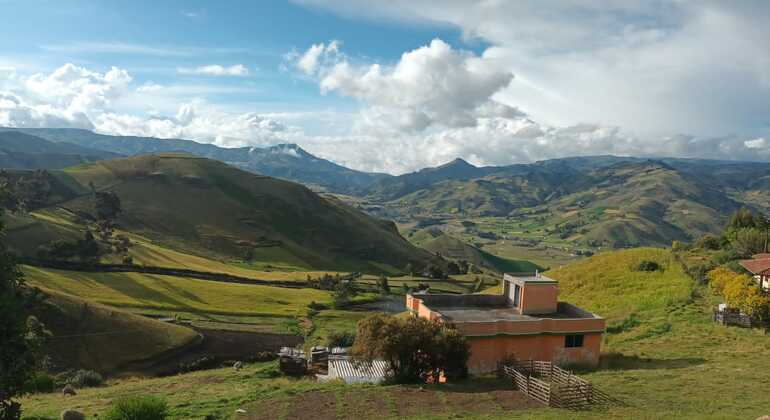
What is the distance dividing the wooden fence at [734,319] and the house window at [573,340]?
53.0 ft

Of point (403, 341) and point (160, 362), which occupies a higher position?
point (403, 341)

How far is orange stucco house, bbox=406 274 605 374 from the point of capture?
124 ft

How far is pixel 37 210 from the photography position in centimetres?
13600

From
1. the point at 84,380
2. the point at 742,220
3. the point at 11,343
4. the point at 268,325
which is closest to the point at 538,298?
the point at 11,343

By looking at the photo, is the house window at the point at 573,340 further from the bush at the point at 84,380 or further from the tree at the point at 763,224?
the tree at the point at 763,224

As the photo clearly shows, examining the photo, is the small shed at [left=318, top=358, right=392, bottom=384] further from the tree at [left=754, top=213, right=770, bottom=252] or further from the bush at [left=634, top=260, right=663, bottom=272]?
the tree at [left=754, top=213, right=770, bottom=252]

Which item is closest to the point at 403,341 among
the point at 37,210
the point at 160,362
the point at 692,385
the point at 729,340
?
the point at 692,385

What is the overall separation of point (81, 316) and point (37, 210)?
97.8 metres

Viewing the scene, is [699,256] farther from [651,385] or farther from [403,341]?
[403,341]

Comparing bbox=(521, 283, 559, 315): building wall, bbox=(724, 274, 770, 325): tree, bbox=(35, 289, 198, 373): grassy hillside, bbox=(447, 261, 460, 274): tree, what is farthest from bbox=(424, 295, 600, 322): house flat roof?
bbox=(447, 261, 460, 274): tree

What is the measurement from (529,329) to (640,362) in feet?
29.6

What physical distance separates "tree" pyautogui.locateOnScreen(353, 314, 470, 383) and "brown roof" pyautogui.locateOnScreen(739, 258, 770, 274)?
35908 mm

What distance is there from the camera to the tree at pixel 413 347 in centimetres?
3325

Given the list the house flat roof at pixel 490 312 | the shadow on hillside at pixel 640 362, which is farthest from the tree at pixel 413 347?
the shadow on hillside at pixel 640 362
